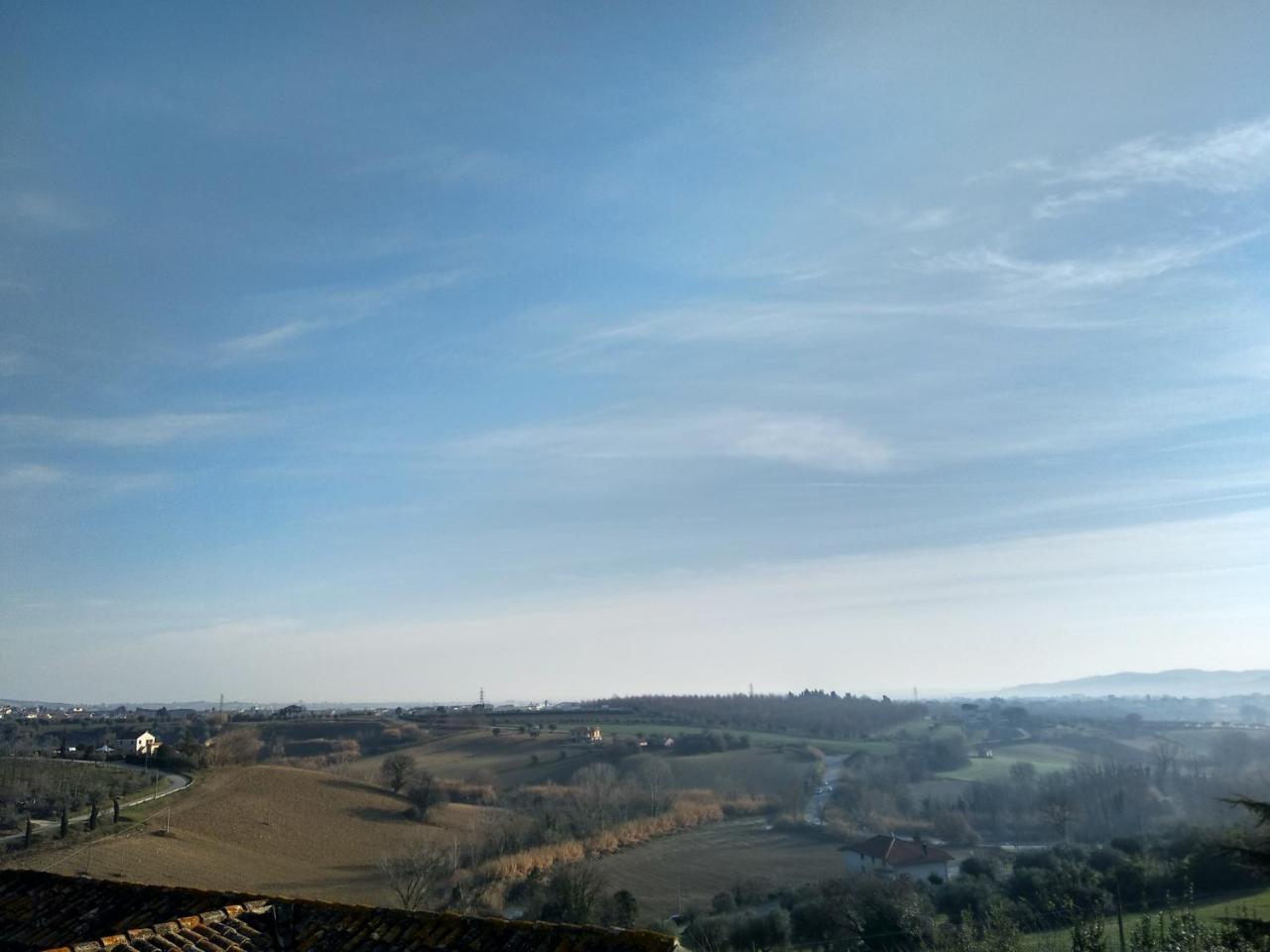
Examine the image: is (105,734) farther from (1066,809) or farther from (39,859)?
(1066,809)

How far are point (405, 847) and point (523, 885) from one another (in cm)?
1227

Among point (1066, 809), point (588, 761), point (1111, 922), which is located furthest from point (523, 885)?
point (588, 761)

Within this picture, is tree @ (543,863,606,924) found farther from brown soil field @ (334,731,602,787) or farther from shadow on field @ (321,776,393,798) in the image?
brown soil field @ (334,731,602,787)

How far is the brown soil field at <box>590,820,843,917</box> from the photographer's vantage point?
42844 mm

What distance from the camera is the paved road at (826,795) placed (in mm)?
68031

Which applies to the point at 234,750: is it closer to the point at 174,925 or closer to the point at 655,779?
the point at 655,779

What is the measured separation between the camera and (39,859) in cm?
3525

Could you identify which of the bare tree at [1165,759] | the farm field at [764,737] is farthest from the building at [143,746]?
the bare tree at [1165,759]

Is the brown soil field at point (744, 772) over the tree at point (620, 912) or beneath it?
beneath

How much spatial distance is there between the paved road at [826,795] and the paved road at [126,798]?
41757 millimetres

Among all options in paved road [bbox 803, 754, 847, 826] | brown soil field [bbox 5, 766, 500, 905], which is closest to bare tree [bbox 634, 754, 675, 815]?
paved road [bbox 803, 754, 847, 826]

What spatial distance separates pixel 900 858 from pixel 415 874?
23.6 metres

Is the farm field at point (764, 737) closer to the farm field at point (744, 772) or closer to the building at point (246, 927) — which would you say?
the farm field at point (744, 772)

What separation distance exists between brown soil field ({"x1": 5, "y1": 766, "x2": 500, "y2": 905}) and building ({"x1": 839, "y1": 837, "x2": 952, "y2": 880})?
893 inches
